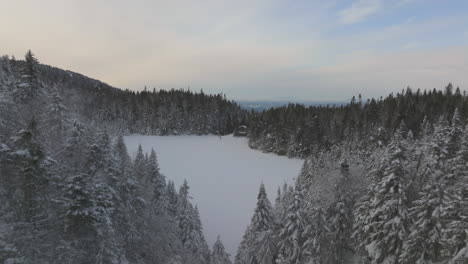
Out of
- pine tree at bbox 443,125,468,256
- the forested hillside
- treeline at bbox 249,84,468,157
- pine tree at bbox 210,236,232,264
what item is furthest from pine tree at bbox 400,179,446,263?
the forested hillside

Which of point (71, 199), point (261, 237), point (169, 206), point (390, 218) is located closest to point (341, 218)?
point (390, 218)

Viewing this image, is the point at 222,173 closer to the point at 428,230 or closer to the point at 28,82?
the point at 28,82

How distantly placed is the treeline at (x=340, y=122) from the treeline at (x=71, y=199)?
154 ft

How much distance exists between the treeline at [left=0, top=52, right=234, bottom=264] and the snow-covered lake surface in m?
14.3

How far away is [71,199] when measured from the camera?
44.4 feet

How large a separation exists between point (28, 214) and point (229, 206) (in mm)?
37165

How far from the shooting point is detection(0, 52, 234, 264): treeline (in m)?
A: 13.0

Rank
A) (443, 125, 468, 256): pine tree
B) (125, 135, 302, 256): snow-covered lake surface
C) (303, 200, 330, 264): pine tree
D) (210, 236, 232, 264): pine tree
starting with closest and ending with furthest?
(443, 125, 468, 256): pine tree, (303, 200, 330, 264): pine tree, (210, 236, 232, 264): pine tree, (125, 135, 302, 256): snow-covered lake surface

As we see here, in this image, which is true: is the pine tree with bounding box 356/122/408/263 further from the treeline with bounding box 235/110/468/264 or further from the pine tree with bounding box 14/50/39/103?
the pine tree with bounding box 14/50/39/103

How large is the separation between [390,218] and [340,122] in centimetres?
6601

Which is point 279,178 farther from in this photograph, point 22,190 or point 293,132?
point 22,190

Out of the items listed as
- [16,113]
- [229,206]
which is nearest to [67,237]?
[16,113]

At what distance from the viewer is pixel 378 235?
1859 centimetres

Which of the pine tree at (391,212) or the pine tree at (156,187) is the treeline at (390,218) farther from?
the pine tree at (156,187)
